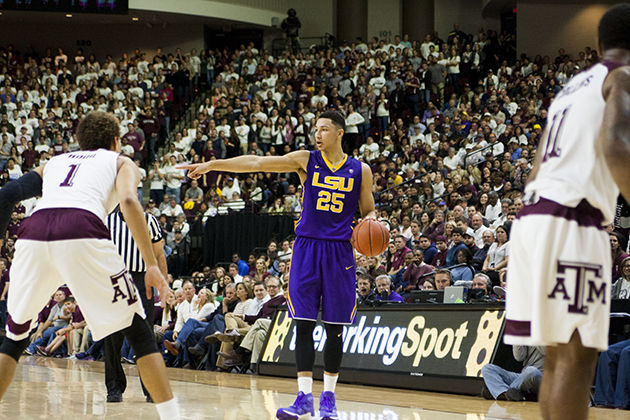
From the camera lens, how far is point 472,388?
846 centimetres

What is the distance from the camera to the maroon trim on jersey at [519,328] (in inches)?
127

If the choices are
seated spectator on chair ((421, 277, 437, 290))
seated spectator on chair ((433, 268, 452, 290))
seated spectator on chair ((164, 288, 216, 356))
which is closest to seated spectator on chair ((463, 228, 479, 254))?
seated spectator on chair ((421, 277, 437, 290))

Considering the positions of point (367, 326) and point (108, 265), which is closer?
point (108, 265)

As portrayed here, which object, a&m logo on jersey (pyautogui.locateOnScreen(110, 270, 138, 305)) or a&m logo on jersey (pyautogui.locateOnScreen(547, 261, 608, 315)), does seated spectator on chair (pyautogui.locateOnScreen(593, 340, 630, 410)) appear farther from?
a&m logo on jersey (pyautogui.locateOnScreen(110, 270, 138, 305))

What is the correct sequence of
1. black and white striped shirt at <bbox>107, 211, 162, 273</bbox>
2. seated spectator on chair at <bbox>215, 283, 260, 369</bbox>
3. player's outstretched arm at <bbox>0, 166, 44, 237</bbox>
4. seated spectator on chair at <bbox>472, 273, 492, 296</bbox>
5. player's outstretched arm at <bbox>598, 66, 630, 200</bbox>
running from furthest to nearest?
seated spectator on chair at <bbox>215, 283, 260, 369</bbox> < seated spectator on chair at <bbox>472, 273, 492, 296</bbox> < black and white striped shirt at <bbox>107, 211, 162, 273</bbox> < player's outstretched arm at <bbox>0, 166, 44, 237</bbox> < player's outstretched arm at <bbox>598, 66, 630, 200</bbox>

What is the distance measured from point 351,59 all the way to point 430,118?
4.53 meters

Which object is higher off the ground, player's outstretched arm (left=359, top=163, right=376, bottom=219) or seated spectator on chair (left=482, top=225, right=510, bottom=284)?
player's outstretched arm (left=359, top=163, right=376, bottom=219)

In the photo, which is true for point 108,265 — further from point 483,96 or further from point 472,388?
point 483,96

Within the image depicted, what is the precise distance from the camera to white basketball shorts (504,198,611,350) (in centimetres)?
313

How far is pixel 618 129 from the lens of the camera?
304 cm

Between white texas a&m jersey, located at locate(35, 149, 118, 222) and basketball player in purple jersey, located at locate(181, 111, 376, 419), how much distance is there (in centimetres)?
145

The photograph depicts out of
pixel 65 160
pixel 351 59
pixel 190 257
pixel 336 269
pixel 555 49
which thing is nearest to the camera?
pixel 65 160

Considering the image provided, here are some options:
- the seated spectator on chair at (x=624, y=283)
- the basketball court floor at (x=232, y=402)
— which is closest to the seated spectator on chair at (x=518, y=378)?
the basketball court floor at (x=232, y=402)

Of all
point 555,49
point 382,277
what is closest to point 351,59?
point 555,49
